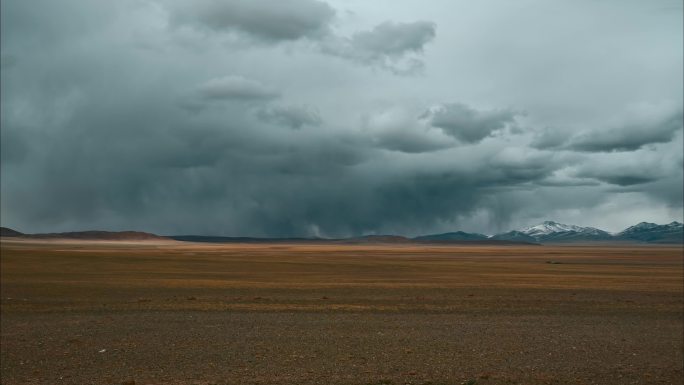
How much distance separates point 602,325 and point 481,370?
449 inches

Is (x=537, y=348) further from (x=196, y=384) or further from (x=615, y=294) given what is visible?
(x=615, y=294)

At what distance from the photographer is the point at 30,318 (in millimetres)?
25844

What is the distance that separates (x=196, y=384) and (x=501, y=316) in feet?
54.8

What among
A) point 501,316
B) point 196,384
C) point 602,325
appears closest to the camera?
point 196,384

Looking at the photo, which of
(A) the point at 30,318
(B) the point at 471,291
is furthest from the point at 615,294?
(A) the point at 30,318

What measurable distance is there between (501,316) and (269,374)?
585 inches

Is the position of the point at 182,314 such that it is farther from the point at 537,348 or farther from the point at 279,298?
the point at 537,348

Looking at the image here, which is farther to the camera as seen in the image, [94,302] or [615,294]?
[615,294]

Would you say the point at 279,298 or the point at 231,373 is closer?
the point at 231,373

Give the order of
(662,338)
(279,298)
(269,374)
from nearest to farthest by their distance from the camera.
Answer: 1. (269,374)
2. (662,338)
3. (279,298)

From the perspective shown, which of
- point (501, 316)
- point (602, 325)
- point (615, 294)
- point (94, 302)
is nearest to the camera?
point (602, 325)

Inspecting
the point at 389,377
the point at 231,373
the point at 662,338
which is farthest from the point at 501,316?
the point at 231,373

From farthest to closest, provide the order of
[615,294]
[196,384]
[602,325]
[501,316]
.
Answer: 1. [615,294]
2. [501,316]
3. [602,325]
4. [196,384]

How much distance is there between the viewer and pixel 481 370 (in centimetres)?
1576
